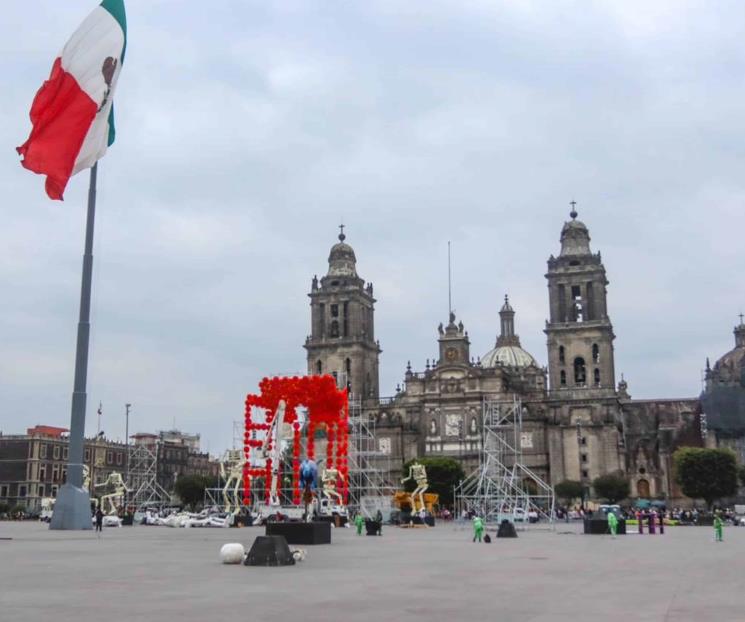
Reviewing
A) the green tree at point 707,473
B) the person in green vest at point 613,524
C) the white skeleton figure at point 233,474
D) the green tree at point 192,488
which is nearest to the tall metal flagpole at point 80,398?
the white skeleton figure at point 233,474

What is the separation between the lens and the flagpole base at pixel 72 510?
3600 centimetres

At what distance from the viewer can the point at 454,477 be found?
291ft

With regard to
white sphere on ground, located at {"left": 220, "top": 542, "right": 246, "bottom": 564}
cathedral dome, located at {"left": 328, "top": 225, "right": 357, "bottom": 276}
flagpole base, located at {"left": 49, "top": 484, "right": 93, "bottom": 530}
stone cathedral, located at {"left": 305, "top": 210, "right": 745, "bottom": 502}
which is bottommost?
white sphere on ground, located at {"left": 220, "top": 542, "right": 246, "bottom": 564}

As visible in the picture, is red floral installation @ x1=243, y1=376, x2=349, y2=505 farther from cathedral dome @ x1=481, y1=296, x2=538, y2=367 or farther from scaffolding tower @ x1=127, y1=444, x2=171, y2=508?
cathedral dome @ x1=481, y1=296, x2=538, y2=367

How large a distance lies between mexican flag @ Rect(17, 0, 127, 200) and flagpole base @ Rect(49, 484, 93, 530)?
12083 millimetres

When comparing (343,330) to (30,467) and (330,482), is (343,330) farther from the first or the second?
(330,482)

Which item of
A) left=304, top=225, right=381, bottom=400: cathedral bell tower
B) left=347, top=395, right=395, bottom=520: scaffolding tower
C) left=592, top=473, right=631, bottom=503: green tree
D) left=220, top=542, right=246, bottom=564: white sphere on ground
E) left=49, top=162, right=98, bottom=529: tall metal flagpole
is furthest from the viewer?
left=304, top=225, right=381, bottom=400: cathedral bell tower

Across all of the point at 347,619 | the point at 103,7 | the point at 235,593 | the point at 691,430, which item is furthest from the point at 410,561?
the point at 691,430

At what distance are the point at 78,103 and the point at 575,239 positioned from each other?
80133 mm

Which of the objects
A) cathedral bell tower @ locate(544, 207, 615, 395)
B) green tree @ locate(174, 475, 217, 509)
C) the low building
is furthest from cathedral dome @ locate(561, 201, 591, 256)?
the low building

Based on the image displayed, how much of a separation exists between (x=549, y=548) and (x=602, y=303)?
74706 millimetres

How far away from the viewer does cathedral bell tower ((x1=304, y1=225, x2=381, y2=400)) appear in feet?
348

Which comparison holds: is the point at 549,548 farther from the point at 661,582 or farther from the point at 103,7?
the point at 103,7

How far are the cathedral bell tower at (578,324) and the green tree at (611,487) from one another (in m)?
11.0
